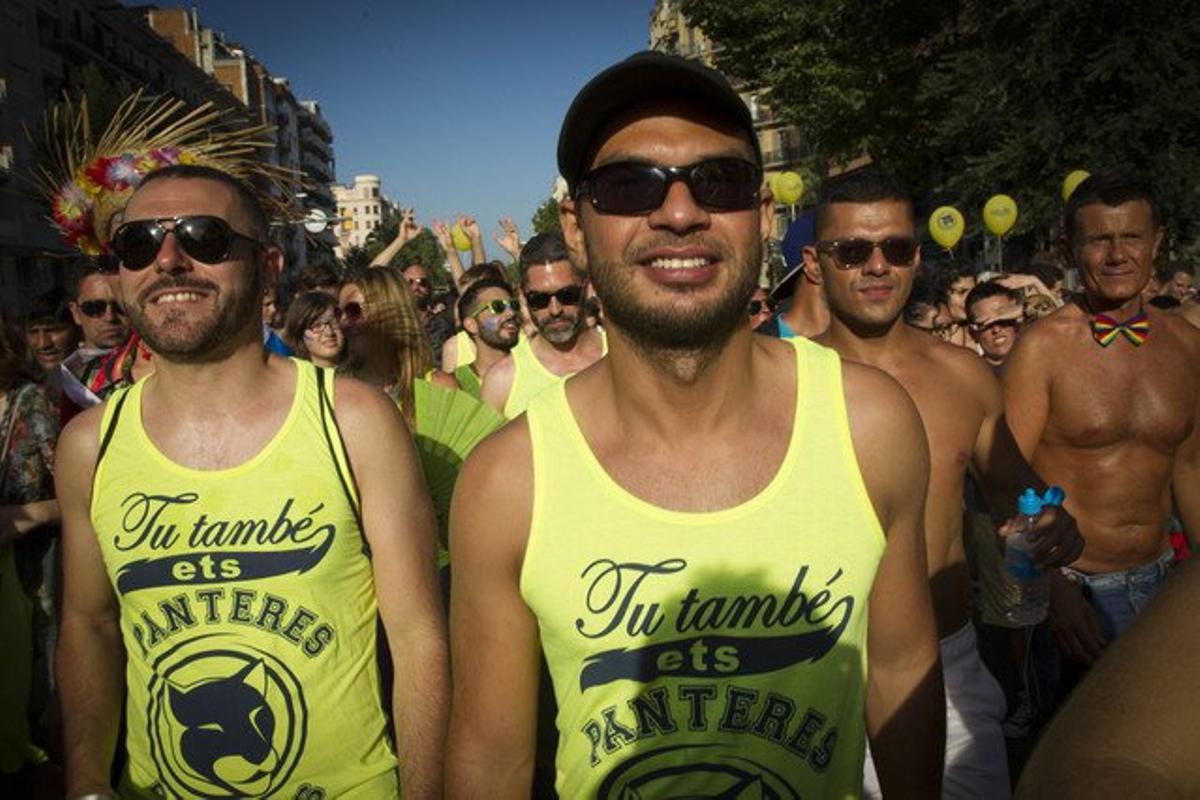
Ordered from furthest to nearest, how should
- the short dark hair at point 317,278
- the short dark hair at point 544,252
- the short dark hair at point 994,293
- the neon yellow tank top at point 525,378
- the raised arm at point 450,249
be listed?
the raised arm at point 450,249 → the short dark hair at point 317,278 → the short dark hair at point 994,293 → the short dark hair at point 544,252 → the neon yellow tank top at point 525,378

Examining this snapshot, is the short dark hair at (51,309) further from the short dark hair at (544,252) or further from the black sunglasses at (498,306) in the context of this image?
the short dark hair at (544,252)

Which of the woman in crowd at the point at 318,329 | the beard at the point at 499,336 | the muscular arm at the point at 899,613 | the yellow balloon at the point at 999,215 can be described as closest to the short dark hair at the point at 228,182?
the muscular arm at the point at 899,613

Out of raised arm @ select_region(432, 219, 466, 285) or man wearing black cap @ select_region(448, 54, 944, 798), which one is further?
raised arm @ select_region(432, 219, 466, 285)

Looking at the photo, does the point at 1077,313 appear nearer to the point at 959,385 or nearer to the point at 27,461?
the point at 959,385

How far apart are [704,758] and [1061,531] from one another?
5.08 feet

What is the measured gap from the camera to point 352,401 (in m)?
2.43

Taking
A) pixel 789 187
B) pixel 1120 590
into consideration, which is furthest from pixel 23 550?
pixel 789 187

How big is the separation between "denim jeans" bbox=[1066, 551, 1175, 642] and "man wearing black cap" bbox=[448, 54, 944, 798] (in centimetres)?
242

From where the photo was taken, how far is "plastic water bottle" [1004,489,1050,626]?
2855 mm

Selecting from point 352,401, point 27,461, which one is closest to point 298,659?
point 352,401

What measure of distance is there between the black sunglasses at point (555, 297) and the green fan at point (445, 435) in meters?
1.45

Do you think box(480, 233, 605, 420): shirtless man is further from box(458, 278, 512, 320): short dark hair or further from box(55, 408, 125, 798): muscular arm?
box(55, 408, 125, 798): muscular arm

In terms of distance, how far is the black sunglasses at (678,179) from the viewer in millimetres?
1885

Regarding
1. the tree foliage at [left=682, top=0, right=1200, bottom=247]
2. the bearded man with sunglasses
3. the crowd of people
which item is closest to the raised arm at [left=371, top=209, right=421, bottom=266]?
the crowd of people
